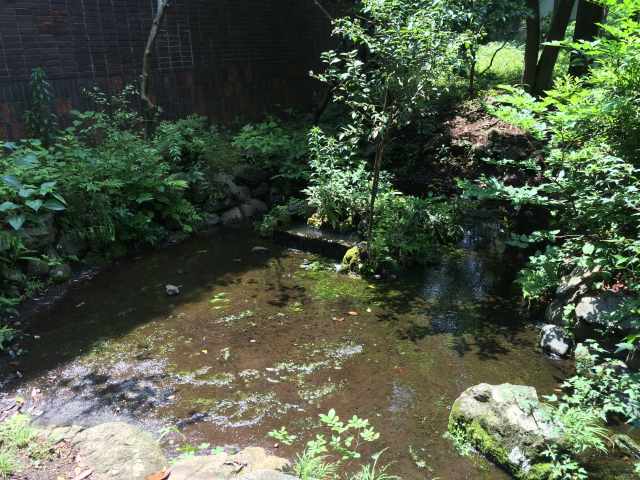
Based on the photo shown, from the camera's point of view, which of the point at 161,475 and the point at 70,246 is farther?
the point at 70,246

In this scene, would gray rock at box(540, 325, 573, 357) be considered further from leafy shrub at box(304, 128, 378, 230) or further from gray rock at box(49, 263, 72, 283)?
gray rock at box(49, 263, 72, 283)

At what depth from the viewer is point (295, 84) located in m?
11.8

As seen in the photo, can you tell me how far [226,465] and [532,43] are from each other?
8966 mm

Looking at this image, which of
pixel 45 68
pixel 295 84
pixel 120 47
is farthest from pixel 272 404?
pixel 295 84

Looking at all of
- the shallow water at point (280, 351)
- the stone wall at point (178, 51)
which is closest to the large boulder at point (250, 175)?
the stone wall at point (178, 51)

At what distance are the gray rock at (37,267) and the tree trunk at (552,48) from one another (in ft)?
27.0

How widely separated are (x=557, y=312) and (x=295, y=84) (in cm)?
870

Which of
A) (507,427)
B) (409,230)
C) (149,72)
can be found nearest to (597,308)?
(507,427)

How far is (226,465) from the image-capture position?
2.92 metres

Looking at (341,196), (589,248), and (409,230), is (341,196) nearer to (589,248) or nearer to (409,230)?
(409,230)

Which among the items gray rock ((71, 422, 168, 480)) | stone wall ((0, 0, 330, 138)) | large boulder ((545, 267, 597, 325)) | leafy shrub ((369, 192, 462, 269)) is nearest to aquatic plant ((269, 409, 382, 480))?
gray rock ((71, 422, 168, 480))

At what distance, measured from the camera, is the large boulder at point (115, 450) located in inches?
117

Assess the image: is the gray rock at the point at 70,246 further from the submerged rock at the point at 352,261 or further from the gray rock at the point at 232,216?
the submerged rock at the point at 352,261

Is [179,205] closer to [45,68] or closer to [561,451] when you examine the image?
[45,68]
